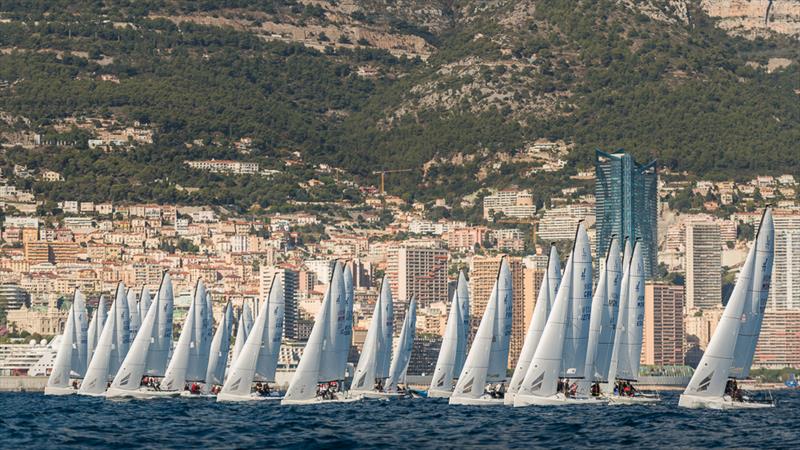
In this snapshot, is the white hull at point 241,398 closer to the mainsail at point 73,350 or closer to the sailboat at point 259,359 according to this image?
the sailboat at point 259,359

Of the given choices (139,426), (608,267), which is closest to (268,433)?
(139,426)

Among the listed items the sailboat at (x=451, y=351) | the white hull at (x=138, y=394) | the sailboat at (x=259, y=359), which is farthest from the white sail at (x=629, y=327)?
the white hull at (x=138, y=394)

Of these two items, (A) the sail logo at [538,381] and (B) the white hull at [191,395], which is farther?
(B) the white hull at [191,395]

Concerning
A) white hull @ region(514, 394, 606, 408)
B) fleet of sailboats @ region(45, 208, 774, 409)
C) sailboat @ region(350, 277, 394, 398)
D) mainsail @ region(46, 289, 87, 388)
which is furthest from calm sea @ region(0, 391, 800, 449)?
mainsail @ region(46, 289, 87, 388)

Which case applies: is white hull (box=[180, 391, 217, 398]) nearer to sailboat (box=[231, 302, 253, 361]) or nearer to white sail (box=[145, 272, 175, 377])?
white sail (box=[145, 272, 175, 377])

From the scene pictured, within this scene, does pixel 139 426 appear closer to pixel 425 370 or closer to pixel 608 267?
pixel 608 267

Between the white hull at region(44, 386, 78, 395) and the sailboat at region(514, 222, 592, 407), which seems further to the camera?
the white hull at region(44, 386, 78, 395)
